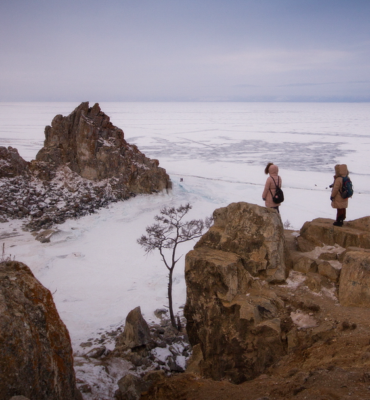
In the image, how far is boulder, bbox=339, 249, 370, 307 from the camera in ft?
21.9

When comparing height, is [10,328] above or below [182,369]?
above

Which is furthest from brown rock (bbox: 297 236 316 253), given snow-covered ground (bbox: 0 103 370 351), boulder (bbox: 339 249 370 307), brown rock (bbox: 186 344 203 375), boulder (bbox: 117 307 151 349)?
snow-covered ground (bbox: 0 103 370 351)

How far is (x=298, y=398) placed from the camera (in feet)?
14.1

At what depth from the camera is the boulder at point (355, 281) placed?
6688mm

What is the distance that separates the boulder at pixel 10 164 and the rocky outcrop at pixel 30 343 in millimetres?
20866

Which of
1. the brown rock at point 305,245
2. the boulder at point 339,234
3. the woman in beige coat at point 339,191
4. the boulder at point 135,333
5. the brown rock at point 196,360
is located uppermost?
the woman in beige coat at point 339,191

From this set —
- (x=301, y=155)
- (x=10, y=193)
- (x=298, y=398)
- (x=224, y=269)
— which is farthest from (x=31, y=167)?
(x=301, y=155)

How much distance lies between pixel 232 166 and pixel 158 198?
13.4m

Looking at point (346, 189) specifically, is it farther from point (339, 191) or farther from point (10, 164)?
point (10, 164)

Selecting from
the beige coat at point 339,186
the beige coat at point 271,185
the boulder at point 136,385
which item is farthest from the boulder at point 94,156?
the boulder at point 136,385

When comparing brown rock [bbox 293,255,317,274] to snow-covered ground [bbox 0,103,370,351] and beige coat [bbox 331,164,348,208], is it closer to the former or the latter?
beige coat [bbox 331,164,348,208]

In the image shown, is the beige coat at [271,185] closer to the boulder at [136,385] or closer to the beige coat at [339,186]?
the beige coat at [339,186]

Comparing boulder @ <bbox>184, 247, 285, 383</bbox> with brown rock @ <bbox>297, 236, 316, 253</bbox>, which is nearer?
boulder @ <bbox>184, 247, 285, 383</bbox>

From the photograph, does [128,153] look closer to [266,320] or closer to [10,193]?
[10,193]
